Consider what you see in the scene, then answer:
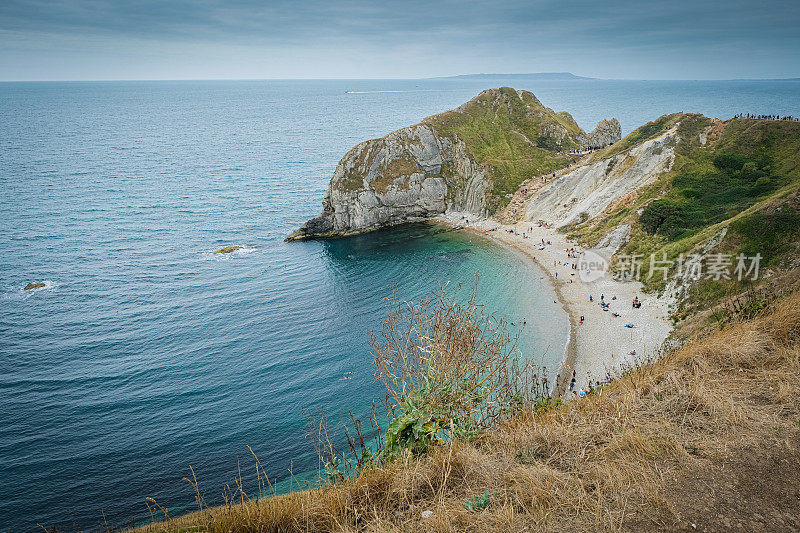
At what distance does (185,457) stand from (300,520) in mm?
28031

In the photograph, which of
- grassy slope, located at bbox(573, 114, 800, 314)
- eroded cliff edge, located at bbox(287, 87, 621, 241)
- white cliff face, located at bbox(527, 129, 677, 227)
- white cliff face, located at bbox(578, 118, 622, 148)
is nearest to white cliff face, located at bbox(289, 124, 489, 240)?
eroded cliff edge, located at bbox(287, 87, 621, 241)

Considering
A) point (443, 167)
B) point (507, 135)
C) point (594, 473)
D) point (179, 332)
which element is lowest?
point (179, 332)

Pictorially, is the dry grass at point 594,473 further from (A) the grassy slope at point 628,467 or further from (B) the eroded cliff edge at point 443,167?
(B) the eroded cliff edge at point 443,167

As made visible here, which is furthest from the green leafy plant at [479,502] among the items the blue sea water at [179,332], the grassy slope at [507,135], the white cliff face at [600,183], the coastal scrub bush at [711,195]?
the grassy slope at [507,135]

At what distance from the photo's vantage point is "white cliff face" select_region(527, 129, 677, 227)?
213 feet

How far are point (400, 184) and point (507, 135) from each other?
34.1m

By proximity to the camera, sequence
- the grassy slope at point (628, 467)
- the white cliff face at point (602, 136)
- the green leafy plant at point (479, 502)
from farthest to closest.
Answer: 1. the white cliff face at point (602, 136)
2. the green leafy plant at point (479, 502)
3. the grassy slope at point (628, 467)

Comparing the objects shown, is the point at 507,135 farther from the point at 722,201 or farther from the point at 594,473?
the point at 594,473

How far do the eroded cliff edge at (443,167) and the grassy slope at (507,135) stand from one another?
8.9 inches

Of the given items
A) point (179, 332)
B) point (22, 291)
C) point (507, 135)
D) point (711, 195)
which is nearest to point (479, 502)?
point (179, 332)

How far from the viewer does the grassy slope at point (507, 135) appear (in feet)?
284

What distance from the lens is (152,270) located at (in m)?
59.9

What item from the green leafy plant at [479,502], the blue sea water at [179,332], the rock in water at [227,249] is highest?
the green leafy plant at [479,502]

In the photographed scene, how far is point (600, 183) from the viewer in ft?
235
